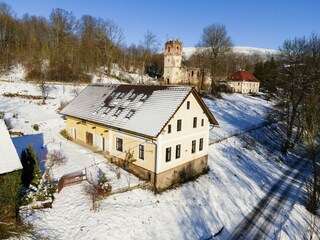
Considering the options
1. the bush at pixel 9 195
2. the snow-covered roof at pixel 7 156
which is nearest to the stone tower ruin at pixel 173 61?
the snow-covered roof at pixel 7 156

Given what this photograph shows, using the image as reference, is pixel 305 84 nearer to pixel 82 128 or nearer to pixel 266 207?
pixel 266 207

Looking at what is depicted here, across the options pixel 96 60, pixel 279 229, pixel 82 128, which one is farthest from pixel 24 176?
pixel 96 60

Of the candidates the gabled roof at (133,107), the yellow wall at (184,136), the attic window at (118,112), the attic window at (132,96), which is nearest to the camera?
the yellow wall at (184,136)

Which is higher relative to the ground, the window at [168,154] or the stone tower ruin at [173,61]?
the stone tower ruin at [173,61]

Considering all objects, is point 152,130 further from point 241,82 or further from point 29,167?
point 241,82

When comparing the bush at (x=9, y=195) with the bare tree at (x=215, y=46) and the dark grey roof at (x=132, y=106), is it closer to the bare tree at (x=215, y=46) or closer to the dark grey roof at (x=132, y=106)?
the dark grey roof at (x=132, y=106)

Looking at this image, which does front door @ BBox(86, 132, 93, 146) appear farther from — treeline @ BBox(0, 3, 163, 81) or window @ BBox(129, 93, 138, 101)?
treeline @ BBox(0, 3, 163, 81)

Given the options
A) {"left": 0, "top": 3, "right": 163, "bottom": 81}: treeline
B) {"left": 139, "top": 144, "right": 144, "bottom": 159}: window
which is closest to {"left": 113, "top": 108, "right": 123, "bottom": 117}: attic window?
{"left": 139, "top": 144, "right": 144, "bottom": 159}: window
